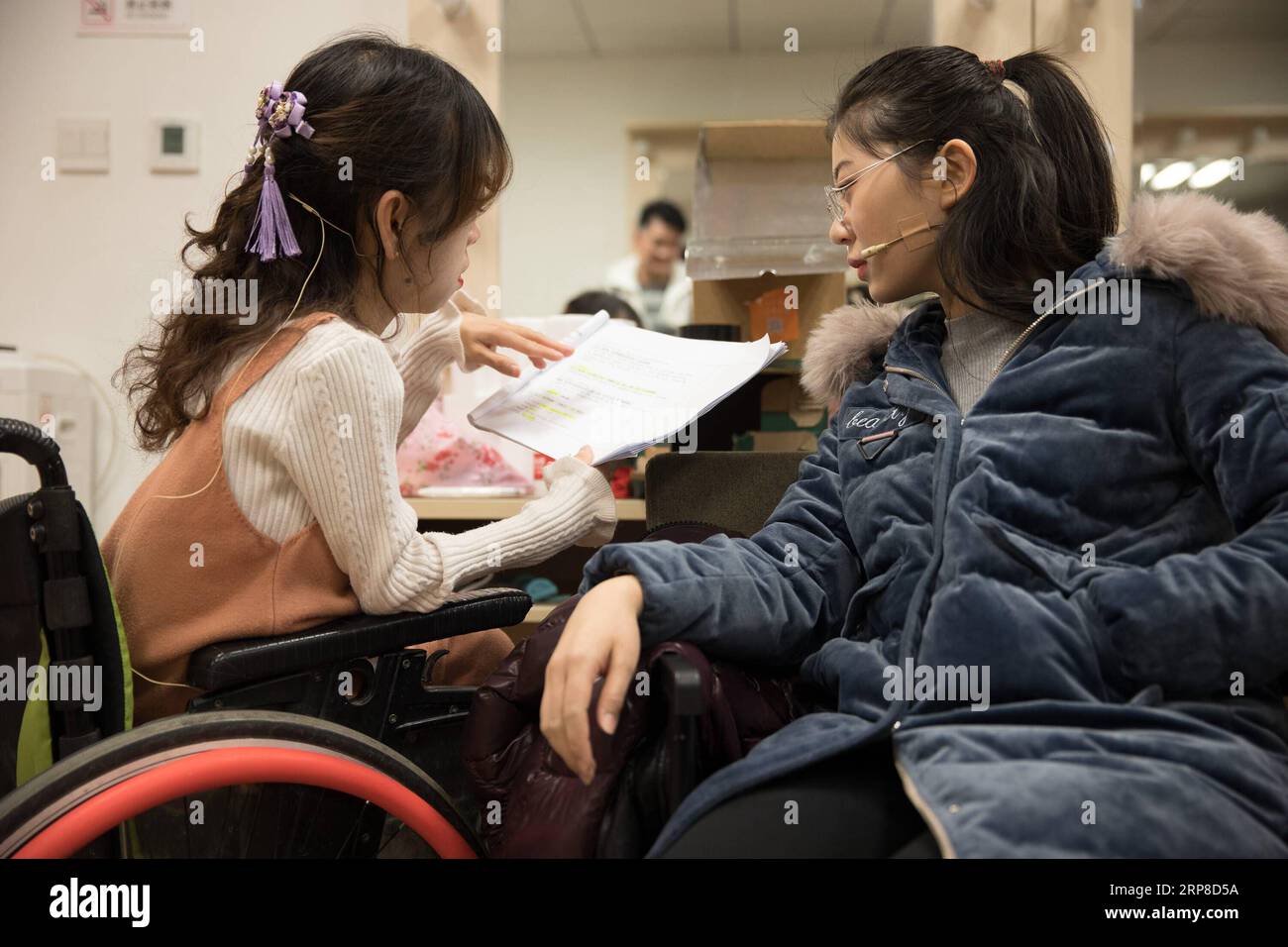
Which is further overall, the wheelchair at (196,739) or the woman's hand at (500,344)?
the woman's hand at (500,344)

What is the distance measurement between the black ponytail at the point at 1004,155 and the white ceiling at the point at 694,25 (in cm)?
89

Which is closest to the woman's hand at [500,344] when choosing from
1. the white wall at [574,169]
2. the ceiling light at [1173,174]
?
the ceiling light at [1173,174]

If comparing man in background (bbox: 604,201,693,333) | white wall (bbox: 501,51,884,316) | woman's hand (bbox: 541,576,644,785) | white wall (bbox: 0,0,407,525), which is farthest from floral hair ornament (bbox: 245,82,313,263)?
white wall (bbox: 501,51,884,316)

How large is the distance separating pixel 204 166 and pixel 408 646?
1.58 m

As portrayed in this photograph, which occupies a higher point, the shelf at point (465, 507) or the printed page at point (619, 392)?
the printed page at point (619, 392)

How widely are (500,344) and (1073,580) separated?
798 millimetres

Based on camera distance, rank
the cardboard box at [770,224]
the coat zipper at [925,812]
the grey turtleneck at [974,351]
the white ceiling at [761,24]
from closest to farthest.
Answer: the coat zipper at [925,812], the grey turtleneck at [974,351], the cardboard box at [770,224], the white ceiling at [761,24]

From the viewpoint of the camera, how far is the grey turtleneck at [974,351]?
1009 mm

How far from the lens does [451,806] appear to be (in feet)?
2.74

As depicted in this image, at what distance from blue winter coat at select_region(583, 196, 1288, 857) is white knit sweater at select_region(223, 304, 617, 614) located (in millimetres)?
187

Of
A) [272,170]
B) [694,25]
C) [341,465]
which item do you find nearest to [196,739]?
[341,465]

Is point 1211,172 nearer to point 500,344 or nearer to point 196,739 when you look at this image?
point 500,344

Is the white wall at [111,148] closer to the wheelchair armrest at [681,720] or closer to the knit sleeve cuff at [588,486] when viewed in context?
the knit sleeve cuff at [588,486]

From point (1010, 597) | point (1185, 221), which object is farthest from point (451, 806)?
point (1185, 221)
